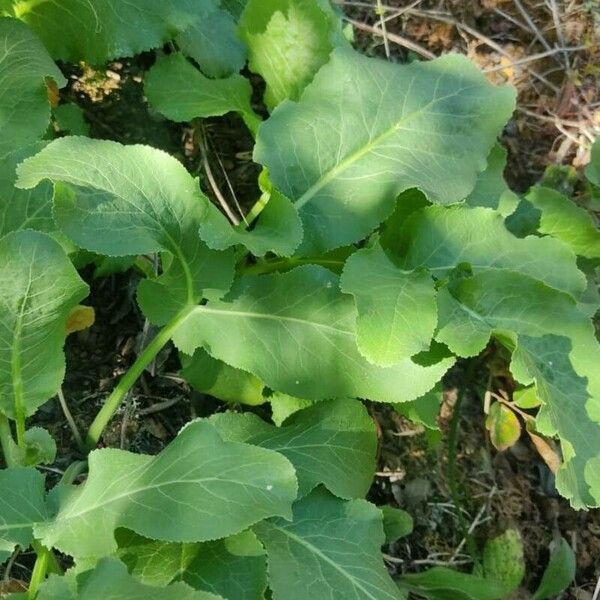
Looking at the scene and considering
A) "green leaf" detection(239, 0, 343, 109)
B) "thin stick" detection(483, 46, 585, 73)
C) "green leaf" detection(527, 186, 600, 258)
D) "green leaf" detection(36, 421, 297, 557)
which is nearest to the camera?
"green leaf" detection(36, 421, 297, 557)

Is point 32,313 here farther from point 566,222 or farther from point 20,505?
point 566,222

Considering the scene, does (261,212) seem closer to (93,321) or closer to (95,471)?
(93,321)

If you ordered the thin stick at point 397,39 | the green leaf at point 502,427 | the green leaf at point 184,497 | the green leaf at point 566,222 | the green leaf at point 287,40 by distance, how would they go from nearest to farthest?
the green leaf at point 184,497 → the green leaf at point 287,40 → the green leaf at point 566,222 → the green leaf at point 502,427 → the thin stick at point 397,39

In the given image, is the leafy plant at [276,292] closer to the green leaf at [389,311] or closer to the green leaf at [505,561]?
the green leaf at [389,311]

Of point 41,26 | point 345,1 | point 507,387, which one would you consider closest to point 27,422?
point 41,26

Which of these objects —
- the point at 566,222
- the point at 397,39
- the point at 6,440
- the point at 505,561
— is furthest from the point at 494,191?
the point at 6,440

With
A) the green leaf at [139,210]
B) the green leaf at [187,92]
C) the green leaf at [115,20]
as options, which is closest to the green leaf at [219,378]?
the green leaf at [139,210]

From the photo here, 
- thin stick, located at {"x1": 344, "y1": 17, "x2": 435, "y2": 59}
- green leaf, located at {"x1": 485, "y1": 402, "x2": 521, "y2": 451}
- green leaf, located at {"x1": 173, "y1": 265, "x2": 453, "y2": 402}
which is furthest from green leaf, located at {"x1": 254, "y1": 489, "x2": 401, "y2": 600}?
thin stick, located at {"x1": 344, "y1": 17, "x2": 435, "y2": 59}

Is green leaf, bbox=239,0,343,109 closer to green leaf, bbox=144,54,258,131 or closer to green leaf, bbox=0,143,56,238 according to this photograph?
green leaf, bbox=144,54,258,131
